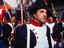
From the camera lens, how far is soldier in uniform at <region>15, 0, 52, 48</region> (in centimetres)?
259

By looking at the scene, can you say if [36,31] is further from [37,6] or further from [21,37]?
[37,6]

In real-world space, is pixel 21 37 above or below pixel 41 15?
below

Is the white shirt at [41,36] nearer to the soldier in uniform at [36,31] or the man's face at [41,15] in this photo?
the soldier in uniform at [36,31]

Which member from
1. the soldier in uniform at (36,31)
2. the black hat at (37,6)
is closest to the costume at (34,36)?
the soldier in uniform at (36,31)

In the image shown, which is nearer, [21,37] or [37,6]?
[21,37]

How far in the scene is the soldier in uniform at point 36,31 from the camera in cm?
259

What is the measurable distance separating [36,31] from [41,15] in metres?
0.26

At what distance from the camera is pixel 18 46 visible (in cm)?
259

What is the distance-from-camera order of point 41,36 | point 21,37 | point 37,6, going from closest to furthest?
1. point 21,37
2. point 41,36
3. point 37,6

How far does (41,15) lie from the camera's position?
2.75 metres

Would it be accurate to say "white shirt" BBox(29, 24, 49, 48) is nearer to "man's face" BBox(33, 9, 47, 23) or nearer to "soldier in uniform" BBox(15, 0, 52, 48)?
"soldier in uniform" BBox(15, 0, 52, 48)

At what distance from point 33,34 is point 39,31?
13cm

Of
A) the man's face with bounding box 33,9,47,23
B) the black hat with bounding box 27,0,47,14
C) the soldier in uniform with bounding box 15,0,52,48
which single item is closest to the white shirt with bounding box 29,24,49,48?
the soldier in uniform with bounding box 15,0,52,48

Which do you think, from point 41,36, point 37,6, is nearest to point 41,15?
point 37,6
